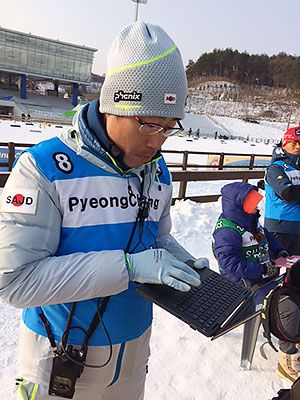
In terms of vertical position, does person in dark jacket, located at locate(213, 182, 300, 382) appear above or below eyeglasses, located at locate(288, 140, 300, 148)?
below

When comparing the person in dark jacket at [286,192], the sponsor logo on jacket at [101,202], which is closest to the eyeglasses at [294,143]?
the person in dark jacket at [286,192]

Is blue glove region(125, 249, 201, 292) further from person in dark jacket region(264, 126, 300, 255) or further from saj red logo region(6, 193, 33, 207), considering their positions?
person in dark jacket region(264, 126, 300, 255)

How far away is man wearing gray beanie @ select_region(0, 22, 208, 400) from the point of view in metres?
1.00

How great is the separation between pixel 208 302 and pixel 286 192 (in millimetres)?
2182

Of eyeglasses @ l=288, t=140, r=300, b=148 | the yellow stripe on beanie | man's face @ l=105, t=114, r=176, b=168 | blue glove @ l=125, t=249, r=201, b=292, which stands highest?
the yellow stripe on beanie

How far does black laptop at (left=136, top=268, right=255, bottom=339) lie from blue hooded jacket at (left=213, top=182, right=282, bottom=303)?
913 mm

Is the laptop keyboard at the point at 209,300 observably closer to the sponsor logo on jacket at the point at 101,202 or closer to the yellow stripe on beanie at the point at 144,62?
the sponsor logo on jacket at the point at 101,202

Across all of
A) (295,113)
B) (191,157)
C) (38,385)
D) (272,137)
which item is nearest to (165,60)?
(38,385)

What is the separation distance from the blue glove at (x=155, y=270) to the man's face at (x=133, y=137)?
0.36 m

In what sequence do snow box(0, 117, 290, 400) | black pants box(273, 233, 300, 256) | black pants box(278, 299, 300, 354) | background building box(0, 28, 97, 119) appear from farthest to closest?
background building box(0, 28, 97, 119) → black pants box(273, 233, 300, 256) → snow box(0, 117, 290, 400) → black pants box(278, 299, 300, 354)

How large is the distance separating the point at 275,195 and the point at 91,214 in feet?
8.81

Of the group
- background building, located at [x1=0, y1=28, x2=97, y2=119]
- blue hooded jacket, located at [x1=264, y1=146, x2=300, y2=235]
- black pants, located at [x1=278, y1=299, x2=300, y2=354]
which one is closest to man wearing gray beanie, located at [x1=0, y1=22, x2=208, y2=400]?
black pants, located at [x1=278, y1=299, x2=300, y2=354]

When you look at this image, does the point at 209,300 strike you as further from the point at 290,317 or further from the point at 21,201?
the point at 21,201

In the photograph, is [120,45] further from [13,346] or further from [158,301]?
[13,346]
